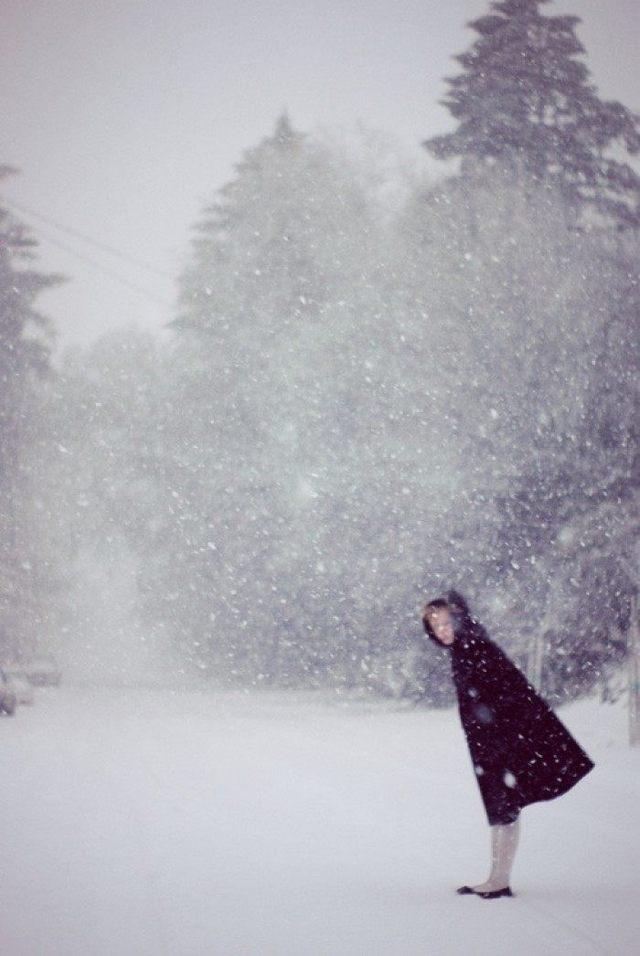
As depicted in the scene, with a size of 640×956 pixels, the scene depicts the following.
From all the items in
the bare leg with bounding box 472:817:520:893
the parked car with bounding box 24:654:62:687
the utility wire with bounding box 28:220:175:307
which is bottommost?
the bare leg with bounding box 472:817:520:893

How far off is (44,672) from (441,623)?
3412 cm

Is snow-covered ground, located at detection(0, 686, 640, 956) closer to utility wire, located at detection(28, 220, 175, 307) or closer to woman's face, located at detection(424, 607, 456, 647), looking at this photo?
woman's face, located at detection(424, 607, 456, 647)

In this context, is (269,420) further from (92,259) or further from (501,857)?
(501,857)

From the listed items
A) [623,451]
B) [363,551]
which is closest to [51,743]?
[363,551]

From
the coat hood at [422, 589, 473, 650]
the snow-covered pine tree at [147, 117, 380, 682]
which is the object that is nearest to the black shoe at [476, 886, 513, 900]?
the coat hood at [422, 589, 473, 650]

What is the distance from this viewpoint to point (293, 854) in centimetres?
883

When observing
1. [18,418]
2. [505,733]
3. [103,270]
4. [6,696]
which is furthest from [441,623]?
[18,418]

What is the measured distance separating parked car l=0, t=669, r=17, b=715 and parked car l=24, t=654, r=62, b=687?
50.4 feet

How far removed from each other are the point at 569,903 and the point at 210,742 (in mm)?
12065

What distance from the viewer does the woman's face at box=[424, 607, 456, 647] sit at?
7.29 m

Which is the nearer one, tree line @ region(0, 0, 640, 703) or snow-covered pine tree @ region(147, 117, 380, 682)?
tree line @ region(0, 0, 640, 703)

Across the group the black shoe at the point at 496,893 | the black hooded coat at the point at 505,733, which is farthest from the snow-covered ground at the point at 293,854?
the black hooded coat at the point at 505,733

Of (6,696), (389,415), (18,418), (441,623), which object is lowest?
(441,623)

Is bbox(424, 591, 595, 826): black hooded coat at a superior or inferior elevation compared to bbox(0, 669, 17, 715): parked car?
inferior
